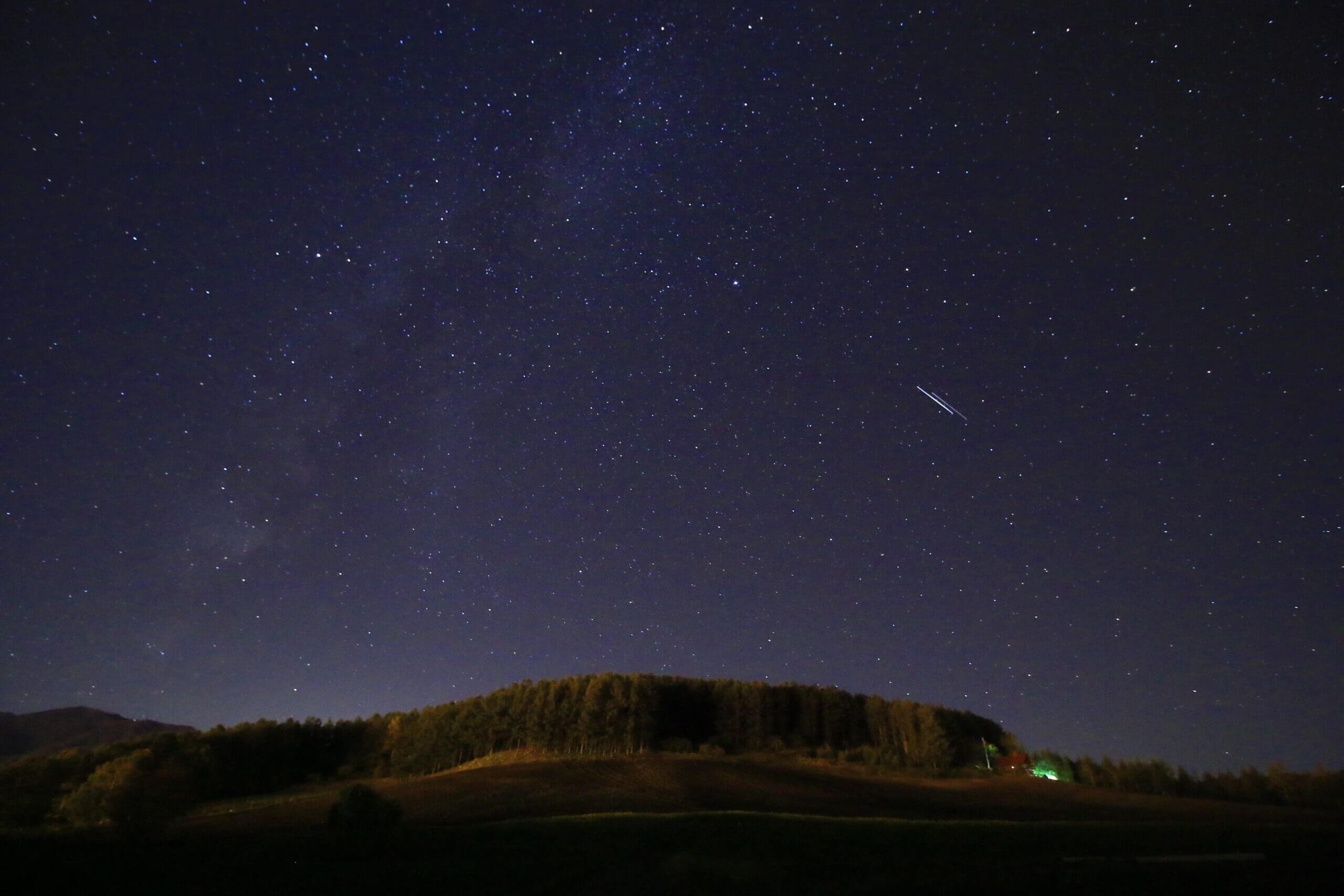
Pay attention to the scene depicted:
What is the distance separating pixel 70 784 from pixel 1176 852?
5565 cm

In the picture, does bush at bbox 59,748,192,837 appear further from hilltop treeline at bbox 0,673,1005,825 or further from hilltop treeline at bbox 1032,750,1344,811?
hilltop treeline at bbox 1032,750,1344,811

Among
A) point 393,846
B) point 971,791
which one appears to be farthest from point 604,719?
point 393,846

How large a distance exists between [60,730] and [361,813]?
592 feet

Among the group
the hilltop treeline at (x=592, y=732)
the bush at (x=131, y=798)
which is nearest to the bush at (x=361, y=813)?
the bush at (x=131, y=798)

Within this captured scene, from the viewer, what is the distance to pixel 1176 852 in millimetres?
21016

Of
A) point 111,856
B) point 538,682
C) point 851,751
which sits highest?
point 538,682

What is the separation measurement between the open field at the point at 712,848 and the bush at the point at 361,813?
52 centimetres

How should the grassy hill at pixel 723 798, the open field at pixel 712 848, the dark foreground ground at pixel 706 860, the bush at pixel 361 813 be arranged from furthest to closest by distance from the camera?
the grassy hill at pixel 723 798 < the bush at pixel 361 813 < the open field at pixel 712 848 < the dark foreground ground at pixel 706 860

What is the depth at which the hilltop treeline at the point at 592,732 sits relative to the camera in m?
74.6

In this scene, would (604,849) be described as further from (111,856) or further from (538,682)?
(538,682)

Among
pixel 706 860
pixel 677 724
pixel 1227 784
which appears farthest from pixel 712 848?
pixel 677 724

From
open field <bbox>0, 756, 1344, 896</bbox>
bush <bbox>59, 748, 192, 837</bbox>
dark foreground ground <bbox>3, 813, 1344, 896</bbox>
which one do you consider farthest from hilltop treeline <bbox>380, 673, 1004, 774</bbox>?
dark foreground ground <bbox>3, 813, 1344, 896</bbox>

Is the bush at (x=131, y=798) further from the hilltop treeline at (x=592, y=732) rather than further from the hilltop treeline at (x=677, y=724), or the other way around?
A: the hilltop treeline at (x=677, y=724)

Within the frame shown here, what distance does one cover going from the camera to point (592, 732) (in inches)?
2926
